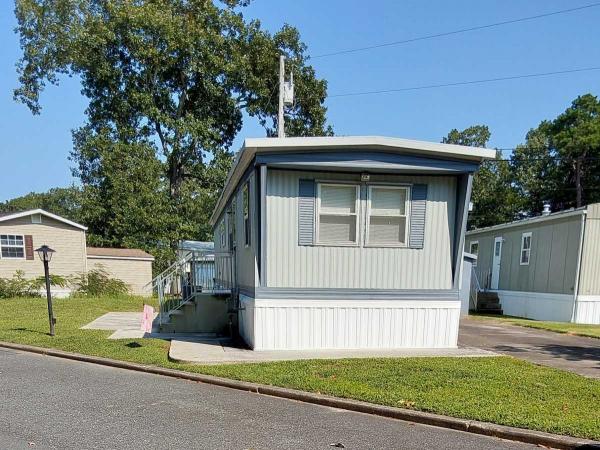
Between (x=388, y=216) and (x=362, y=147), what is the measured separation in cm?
138

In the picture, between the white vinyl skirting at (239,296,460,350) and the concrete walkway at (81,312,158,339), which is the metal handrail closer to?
the white vinyl skirting at (239,296,460,350)

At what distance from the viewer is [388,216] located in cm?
753

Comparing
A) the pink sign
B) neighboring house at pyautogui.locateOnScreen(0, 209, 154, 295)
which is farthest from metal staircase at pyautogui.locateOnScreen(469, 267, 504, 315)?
neighboring house at pyautogui.locateOnScreen(0, 209, 154, 295)

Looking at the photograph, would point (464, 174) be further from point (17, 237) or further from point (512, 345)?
point (17, 237)

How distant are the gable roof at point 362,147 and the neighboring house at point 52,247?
36.2 ft

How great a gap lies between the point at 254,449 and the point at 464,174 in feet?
19.8

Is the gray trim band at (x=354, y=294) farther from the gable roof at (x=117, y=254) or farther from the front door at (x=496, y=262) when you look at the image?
the gable roof at (x=117, y=254)

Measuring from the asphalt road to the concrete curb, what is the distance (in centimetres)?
9

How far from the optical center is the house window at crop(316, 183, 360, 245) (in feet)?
24.4

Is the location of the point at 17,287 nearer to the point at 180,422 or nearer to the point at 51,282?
the point at 51,282

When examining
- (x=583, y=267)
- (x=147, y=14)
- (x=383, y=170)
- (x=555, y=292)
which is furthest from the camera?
(x=147, y=14)

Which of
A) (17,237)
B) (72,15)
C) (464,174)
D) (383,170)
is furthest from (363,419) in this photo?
(72,15)

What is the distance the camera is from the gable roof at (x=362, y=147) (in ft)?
22.8

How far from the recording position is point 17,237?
55.6ft
